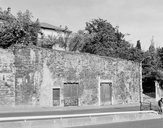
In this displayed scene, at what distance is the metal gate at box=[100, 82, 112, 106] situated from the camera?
1320 inches

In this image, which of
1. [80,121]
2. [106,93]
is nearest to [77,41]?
[106,93]

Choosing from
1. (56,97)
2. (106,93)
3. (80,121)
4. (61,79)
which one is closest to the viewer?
(80,121)

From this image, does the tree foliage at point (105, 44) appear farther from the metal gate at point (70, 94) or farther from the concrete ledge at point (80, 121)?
the concrete ledge at point (80, 121)

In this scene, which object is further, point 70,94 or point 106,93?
point 106,93

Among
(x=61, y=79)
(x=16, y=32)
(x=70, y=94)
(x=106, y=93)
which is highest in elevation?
(x=16, y=32)

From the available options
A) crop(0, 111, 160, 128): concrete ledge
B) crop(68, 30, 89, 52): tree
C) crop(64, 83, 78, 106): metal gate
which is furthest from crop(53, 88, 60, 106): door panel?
crop(68, 30, 89, 52): tree

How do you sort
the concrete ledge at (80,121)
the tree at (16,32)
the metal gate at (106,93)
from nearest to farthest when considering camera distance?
the concrete ledge at (80,121)
the tree at (16,32)
the metal gate at (106,93)

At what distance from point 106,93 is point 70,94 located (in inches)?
228

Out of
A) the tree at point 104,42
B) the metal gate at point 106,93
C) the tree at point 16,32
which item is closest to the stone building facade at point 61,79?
the metal gate at point 106,93

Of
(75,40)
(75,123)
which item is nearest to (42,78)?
(75,123)

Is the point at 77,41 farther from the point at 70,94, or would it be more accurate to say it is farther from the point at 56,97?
the point at 56,97

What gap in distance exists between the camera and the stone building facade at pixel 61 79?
1032 inches

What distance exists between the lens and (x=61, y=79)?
97.8 feet

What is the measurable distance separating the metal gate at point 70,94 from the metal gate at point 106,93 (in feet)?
13.4
